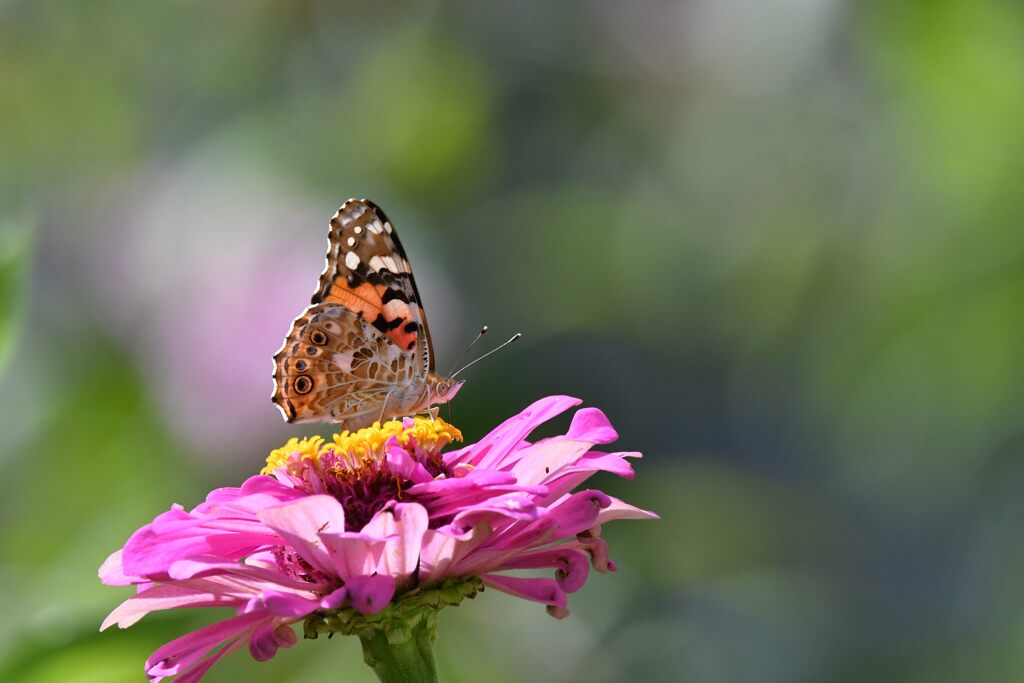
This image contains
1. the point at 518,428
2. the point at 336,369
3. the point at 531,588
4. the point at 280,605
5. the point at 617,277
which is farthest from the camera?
the point at 617,277

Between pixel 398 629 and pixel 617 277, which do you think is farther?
pixel 617 277

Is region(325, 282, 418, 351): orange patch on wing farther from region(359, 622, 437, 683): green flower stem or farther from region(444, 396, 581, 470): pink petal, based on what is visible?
region(359, 622, 437, 683): green flower stem

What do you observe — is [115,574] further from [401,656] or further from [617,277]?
[617,277]

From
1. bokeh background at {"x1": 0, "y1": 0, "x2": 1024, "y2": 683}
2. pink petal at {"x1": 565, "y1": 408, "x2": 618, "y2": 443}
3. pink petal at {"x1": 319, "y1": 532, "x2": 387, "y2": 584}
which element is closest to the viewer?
pink petal at {"x1": 319, "y1": 532, "x2": 387, "y2": 584}

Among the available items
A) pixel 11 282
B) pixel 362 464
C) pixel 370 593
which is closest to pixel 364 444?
pixel 362 464

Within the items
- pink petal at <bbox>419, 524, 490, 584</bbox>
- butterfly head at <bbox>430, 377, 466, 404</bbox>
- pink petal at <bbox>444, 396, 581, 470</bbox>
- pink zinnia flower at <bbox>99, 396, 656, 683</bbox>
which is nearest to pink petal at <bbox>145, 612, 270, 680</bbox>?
pink zinnia flower at <bbox>99, 396, 656, 683</bbox>

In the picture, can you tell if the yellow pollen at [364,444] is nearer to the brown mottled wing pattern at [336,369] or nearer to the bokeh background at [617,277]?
the brown mottled wing pattern at [336,369]
